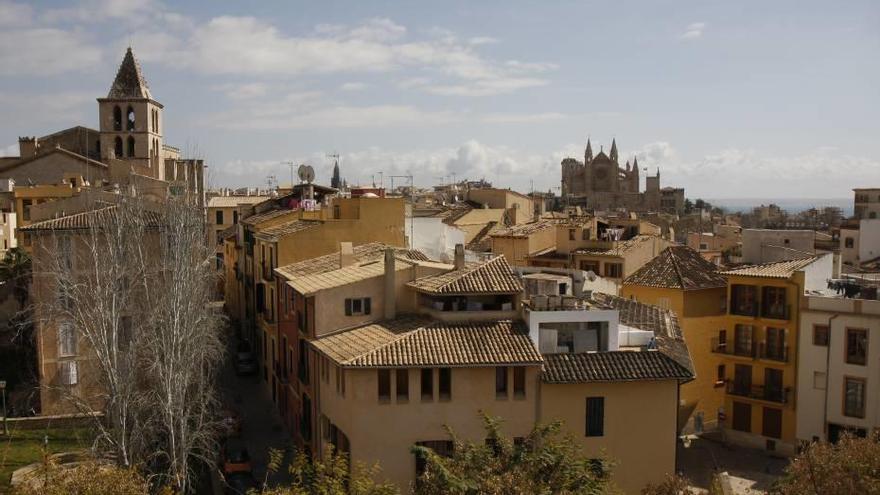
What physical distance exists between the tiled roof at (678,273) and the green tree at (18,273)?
28.4 m

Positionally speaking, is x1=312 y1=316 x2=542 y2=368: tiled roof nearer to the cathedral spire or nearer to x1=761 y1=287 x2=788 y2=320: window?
x1=761 y1=287 x2=788 y2=320: window

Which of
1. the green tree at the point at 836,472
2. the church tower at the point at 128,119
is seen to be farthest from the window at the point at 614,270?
the church tower at the point at 128,119

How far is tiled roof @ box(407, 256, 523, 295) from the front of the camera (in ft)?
79.9

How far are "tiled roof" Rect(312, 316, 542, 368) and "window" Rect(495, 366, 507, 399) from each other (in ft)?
1.75

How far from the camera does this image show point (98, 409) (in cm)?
3170

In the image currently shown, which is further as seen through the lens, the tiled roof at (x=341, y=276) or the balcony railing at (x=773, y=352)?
the balcony railing at (x=773, y=352)

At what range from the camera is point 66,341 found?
32.5 metres

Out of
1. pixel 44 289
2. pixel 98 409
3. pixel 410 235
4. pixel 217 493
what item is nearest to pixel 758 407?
pixel 410 235

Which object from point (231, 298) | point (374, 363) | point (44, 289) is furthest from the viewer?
point (231, 298)

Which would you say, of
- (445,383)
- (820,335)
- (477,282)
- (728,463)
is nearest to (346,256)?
(477,282)

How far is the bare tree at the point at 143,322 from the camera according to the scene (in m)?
25.8

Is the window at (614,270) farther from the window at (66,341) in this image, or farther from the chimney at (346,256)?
the window at (66,341)

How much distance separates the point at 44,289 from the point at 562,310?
19.8 meters

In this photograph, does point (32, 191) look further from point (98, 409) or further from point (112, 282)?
point (112, 282)
